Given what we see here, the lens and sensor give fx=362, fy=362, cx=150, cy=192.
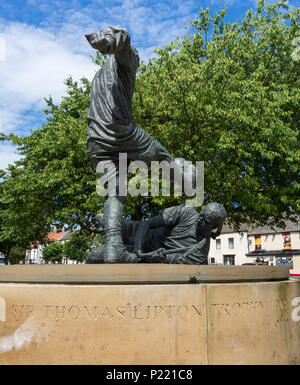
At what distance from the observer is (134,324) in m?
3.20

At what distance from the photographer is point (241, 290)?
11.6 ft

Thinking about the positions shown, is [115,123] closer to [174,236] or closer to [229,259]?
[174,236]

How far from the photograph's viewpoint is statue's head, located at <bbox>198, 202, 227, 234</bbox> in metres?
4.63

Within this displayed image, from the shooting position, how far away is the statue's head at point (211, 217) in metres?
4.63

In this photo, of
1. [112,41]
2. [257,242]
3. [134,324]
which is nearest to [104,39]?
[112,41]

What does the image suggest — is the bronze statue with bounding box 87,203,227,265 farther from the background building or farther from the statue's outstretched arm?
the background building

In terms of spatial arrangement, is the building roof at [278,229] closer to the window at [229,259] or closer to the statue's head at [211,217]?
the window at [229,259]

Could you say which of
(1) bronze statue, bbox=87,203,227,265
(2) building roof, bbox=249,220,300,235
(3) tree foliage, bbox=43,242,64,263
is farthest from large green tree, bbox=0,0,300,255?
(3) tree foliage, bbox=43,242,64,263

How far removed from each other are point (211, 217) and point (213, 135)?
9864 mm

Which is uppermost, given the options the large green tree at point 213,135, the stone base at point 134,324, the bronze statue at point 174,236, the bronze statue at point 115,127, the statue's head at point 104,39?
the large green tree at point 213,135

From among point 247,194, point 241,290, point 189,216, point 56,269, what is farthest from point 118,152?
point 247,194

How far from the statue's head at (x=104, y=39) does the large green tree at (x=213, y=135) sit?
8.90m

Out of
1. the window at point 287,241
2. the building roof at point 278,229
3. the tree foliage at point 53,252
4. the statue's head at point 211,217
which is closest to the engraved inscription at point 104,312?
the statue's head at point 211,217

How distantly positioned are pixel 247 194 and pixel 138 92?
20.3 feet
